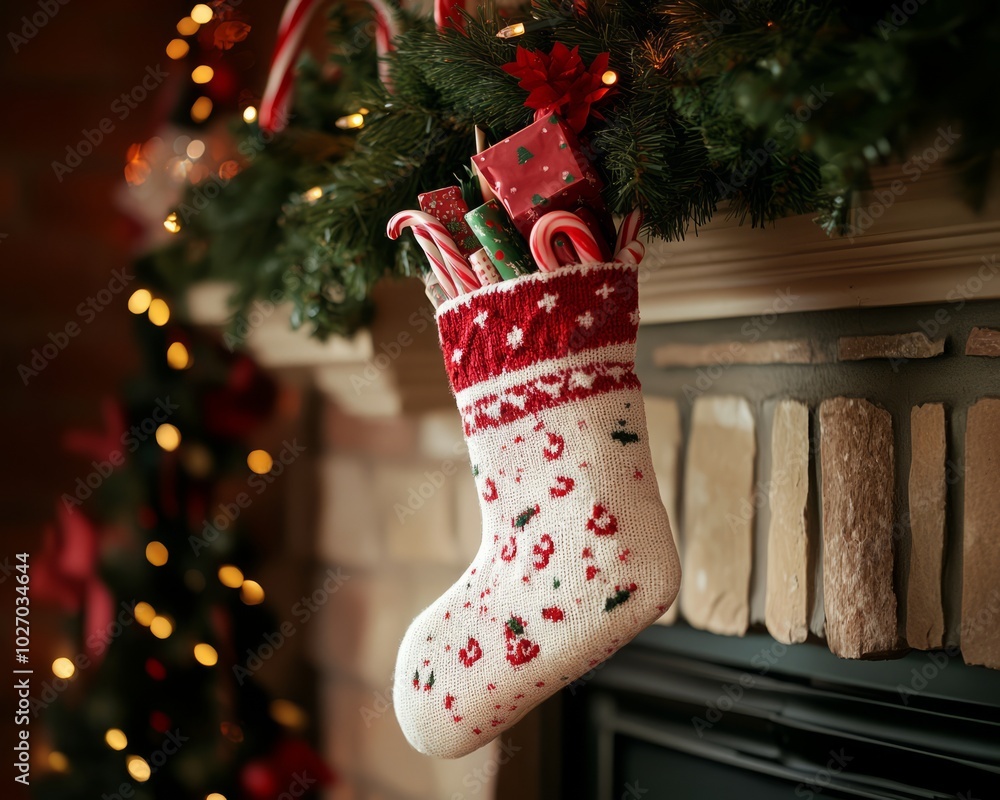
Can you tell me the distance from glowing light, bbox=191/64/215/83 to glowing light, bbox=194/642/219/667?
1.10m

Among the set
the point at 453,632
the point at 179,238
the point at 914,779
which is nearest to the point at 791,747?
the point at 914,779

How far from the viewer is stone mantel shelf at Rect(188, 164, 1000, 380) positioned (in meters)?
0.79

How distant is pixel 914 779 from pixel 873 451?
1.33 feet

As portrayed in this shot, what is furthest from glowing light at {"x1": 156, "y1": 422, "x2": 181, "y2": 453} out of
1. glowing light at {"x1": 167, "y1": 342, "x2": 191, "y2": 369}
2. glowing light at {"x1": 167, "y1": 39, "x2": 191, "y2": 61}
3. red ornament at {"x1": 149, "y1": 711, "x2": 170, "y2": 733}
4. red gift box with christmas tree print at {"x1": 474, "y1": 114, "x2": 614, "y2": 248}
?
red gift box with christmas tree print at {"x1": 474, "y1": 114, "x2": 614, "y2": 248}

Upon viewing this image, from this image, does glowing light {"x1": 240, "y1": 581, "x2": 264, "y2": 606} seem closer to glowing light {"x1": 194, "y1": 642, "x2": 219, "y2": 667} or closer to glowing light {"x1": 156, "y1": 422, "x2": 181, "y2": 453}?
glowing light {"x1": 194, "y1": 642, "x2": 219, "y2": 667}

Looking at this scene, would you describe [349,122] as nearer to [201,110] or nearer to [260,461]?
[201,110]

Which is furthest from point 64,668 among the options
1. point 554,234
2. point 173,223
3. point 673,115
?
point 673,115

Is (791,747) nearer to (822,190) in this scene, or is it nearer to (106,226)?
(822,190)

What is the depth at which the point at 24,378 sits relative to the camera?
5.34ft

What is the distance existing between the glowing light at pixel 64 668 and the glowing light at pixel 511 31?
1.38 m

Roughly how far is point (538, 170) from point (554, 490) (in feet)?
1.02

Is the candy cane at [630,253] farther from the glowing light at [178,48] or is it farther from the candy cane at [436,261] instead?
the glowing light at [178,48]

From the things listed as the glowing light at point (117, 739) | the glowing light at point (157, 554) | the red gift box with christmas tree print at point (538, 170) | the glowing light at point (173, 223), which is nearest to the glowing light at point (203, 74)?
the glowing light at point (173, 223)

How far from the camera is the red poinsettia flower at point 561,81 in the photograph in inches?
28.4
